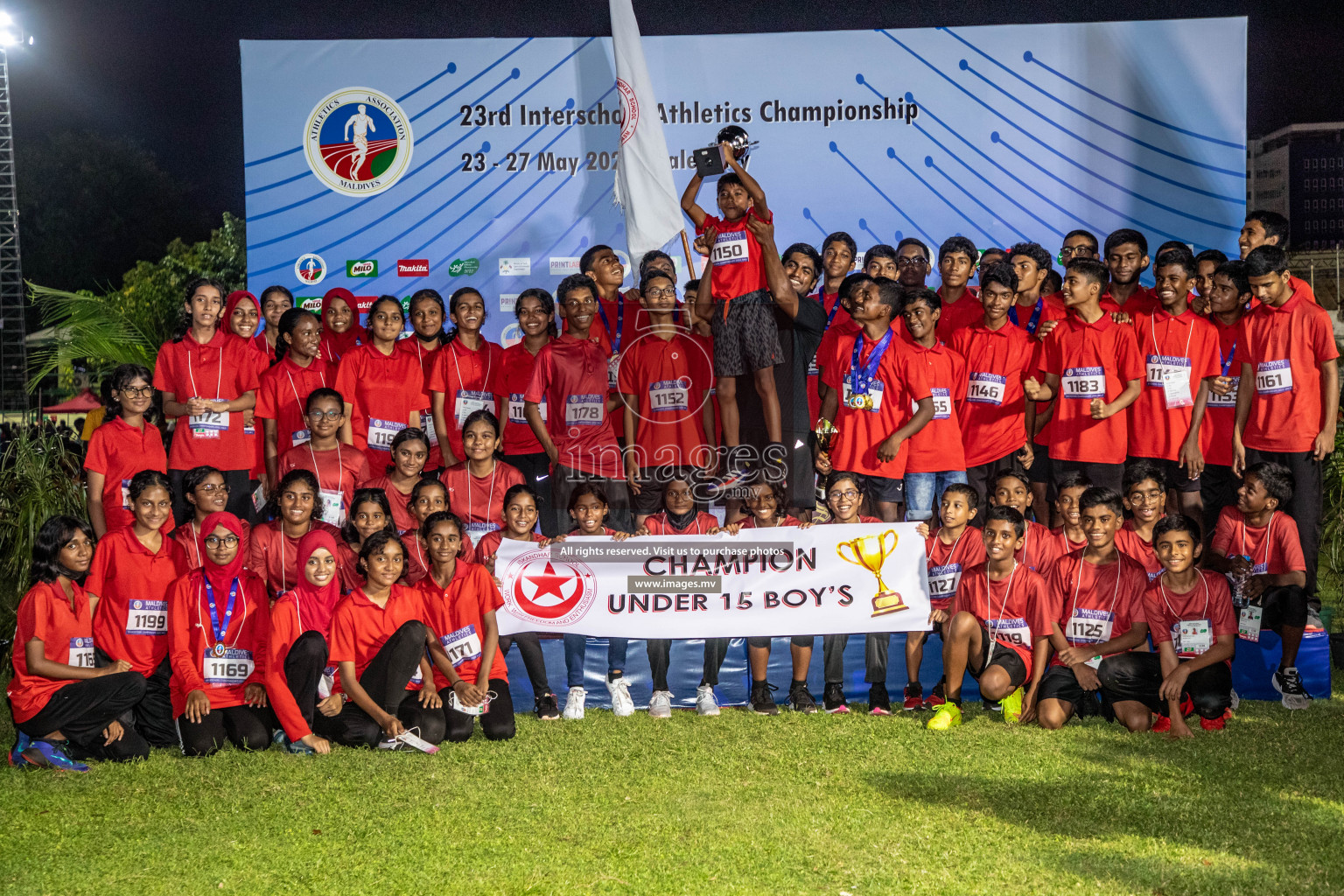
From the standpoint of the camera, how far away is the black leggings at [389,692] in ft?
16.8

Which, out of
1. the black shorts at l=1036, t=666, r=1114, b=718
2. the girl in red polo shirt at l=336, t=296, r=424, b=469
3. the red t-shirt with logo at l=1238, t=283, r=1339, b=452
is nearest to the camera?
the black shorts at l=1036, t=666, r=1114, b=718

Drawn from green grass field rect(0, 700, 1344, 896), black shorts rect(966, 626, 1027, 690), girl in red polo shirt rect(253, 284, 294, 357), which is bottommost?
green grass field rect(0, 700, 1344, 896)

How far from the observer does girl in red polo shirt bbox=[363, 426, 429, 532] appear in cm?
596

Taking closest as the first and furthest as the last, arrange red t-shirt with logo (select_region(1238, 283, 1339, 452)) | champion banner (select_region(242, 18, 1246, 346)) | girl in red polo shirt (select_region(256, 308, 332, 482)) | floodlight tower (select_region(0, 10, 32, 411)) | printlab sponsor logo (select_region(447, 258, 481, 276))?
1. red t-shirt with logo (select_region(1238, 283, 1339, 452))
2. girl in red polo shirt (select_region(256, 308, 332, 482))
3. champion banner (select_region(242, 18, 1246, 346))
4. printlab sponsor logo (select_region(447, 258, 481, 276))
5. floodlight tower (select_region(0, 10, 32, 411))

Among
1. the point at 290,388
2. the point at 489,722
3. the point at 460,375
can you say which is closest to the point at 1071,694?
the point at 489,722

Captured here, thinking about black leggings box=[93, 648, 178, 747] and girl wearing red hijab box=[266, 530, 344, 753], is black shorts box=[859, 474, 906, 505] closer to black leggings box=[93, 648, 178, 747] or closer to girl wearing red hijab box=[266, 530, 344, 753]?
girl wearing red hijab box=[266, 530, 344, 753]

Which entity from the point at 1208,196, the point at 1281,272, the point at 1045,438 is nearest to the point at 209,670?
the point at 1045,438

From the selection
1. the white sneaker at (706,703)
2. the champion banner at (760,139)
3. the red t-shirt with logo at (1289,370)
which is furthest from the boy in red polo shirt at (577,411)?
the red t-shirt with logo at (1289,370)

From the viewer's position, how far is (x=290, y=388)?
658 centimetres

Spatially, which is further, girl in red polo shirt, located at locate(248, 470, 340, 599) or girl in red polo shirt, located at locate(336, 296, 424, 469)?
girl in red polo shirt, located at locate(336, 296, 424, 469)

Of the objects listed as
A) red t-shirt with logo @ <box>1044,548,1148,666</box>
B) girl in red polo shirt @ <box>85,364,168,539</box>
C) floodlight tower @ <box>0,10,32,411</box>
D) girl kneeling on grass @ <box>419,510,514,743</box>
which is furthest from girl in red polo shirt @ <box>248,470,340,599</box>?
floodlight tower @ <box>0,10,32,411</box>

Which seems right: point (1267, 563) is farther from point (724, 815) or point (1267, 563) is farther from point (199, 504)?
point (199, 504)

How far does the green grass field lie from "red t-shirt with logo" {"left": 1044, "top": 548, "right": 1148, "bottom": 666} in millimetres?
474

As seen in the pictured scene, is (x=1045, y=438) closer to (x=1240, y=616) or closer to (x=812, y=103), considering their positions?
(x=1240, y=616)
